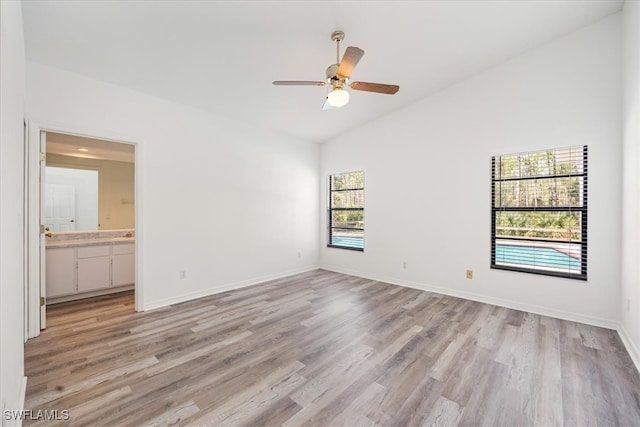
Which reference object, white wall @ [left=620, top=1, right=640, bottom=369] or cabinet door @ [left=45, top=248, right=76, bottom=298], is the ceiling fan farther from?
cabinet door @ [left=45, top=248, right=76, bottom=298]

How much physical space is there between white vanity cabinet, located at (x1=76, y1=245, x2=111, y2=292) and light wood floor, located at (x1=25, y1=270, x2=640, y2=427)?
0.45 m

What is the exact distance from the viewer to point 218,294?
410cm

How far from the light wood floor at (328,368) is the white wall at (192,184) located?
0.84 meters

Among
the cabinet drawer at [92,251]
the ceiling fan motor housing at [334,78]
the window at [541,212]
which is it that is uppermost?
the ceiling fan motor housing at [334,78]

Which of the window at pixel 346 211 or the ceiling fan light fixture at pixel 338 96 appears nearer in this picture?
the ceiling fan light fixture at pixel 338 96

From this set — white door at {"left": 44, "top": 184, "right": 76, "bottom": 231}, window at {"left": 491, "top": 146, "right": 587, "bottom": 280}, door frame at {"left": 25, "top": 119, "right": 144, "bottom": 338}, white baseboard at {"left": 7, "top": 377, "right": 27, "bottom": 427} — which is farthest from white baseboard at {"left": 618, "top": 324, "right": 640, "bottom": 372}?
white door at {"left": 44, "top": 184, "right": 76, "bottom": 231}

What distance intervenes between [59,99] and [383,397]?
14.1 feet

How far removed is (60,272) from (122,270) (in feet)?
2.35

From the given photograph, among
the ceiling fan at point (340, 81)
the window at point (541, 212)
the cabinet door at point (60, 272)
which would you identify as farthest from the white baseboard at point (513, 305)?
the cabinet door at point (60, 272)

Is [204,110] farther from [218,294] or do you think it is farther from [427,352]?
[427,352]

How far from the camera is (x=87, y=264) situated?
153 inches

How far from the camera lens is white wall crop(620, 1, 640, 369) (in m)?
2.31

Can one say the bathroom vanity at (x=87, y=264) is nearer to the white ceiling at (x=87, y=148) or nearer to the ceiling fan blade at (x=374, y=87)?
the white ceiling at (x=87, y=148)

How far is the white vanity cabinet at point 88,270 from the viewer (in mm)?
3638
